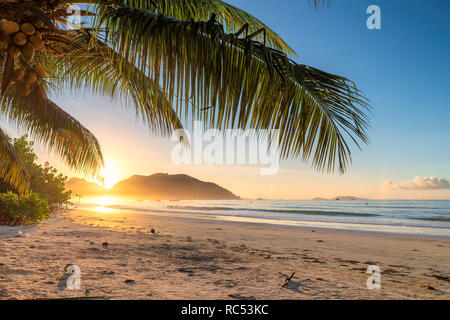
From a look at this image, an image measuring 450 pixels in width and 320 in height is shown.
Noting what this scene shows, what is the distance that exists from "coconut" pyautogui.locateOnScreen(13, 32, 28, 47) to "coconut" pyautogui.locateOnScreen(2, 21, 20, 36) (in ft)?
0.11

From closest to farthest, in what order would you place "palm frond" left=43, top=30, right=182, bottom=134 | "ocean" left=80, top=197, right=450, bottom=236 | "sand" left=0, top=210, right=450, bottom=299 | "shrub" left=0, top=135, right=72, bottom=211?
"palm frond" left=43, top=30, right=182, bottom=134 → "sand" left=0, top=210, right=450, bottom=299 → "shrub" left=0, top=135, right=72, bottom=211 → "ocean" left=80, top=197, right=450, bottom=236

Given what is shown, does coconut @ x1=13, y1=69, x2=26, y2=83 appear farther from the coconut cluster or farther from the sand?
A: the sand

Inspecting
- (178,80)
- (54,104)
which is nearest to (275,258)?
(178,80)

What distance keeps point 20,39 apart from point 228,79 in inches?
62.3

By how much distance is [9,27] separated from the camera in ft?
6.78

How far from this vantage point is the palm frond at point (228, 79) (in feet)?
7.41

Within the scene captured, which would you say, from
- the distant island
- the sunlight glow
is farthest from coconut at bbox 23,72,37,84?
the distant island

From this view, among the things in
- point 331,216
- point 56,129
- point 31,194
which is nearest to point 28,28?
point 56,129

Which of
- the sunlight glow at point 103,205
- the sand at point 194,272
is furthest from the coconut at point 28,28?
the sunlight glow at point 103,205

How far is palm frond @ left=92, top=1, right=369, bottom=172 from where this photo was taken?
2.26 m

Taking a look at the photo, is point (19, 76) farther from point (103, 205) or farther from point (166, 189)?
point (166, 189)

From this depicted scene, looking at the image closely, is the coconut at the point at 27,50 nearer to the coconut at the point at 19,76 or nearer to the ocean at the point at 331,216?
the coconut at the point at 19,76
